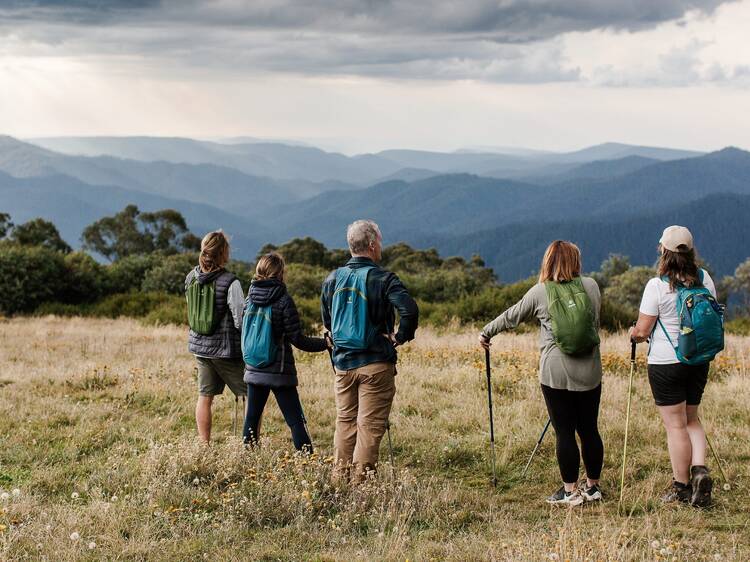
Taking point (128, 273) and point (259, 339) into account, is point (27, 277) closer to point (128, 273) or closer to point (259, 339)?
point (128, 273)

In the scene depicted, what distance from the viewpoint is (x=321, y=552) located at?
5.01m

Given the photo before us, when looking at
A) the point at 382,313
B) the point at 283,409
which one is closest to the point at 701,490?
the point at 382,313

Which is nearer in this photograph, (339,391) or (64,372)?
(339,391)

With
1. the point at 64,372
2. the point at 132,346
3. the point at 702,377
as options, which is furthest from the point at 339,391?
the point at 132,346

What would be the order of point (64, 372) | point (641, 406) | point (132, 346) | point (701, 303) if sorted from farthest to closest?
point (132, 346) < point (64, 372) < point (641, 406) < point (701, 303)

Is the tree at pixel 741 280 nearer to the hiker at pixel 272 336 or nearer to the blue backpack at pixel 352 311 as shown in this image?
the hiker at pixel 272 336

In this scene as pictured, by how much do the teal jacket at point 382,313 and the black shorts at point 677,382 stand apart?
6.28 feet

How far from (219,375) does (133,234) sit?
84625 millimetres

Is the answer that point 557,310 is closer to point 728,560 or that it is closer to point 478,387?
point 728,560

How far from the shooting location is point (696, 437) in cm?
617

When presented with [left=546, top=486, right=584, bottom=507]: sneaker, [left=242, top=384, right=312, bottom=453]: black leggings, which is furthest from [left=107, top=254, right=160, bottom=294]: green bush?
[left=546, top=486, right=584, bottom=507]: sneaker

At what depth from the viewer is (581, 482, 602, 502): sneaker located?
244 inches

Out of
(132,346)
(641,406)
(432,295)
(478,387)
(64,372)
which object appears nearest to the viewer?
(641,406)

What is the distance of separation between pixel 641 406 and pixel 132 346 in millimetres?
9838
